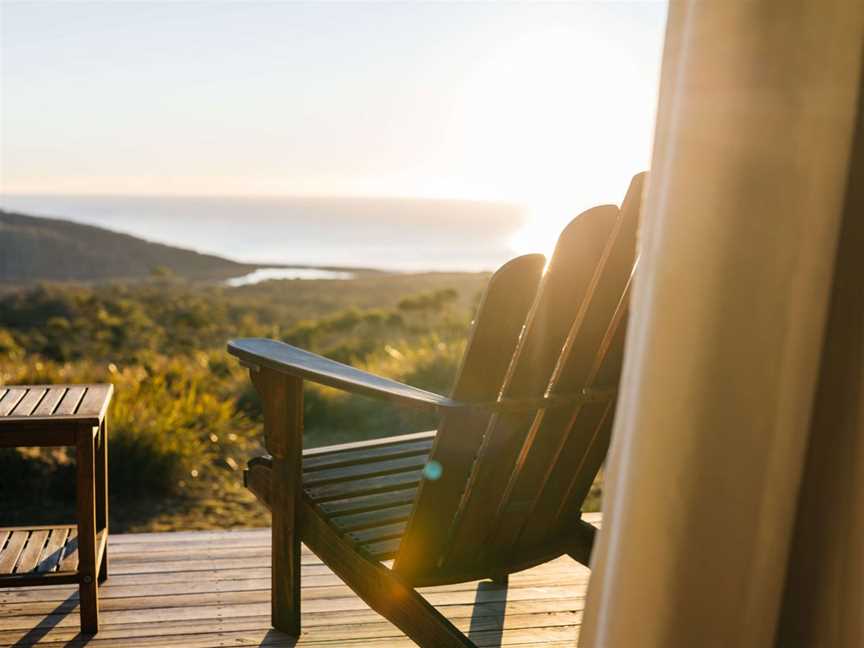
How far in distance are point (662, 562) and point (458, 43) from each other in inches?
276

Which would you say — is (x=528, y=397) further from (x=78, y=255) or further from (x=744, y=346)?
(x=78, y=255)

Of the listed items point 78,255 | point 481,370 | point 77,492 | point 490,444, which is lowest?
point 78,255

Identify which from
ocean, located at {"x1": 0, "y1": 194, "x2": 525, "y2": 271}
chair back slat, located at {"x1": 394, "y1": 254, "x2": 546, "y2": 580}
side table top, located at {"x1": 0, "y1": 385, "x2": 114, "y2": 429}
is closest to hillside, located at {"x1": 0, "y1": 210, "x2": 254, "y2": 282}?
ocean, located at {"x1": 0, "y1": 194, "x2": 525, "y2": 271}

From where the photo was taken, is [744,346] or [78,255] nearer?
[744,346]

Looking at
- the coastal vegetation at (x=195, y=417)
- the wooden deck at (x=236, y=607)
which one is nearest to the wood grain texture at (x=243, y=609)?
the wooden deck at (x=236, y=607)

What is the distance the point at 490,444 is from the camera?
1.63 m

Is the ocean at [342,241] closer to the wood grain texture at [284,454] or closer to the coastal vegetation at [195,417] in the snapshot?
the coastal vegetation at [195,417]

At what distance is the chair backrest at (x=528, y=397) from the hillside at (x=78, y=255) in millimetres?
26894

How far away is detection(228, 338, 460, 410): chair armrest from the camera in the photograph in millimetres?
1537

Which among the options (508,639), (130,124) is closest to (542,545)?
(508,639)

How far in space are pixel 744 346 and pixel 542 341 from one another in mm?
664

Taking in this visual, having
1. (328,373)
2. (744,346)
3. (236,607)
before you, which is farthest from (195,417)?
(744,346)

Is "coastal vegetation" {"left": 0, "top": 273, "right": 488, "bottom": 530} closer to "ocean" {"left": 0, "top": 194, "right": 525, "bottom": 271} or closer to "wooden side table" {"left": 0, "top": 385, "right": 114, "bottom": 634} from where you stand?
"wooden side table" {"left": 0, "top": 385, "right": 114, "bottom": 634}

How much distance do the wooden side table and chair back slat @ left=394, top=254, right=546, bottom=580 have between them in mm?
850
